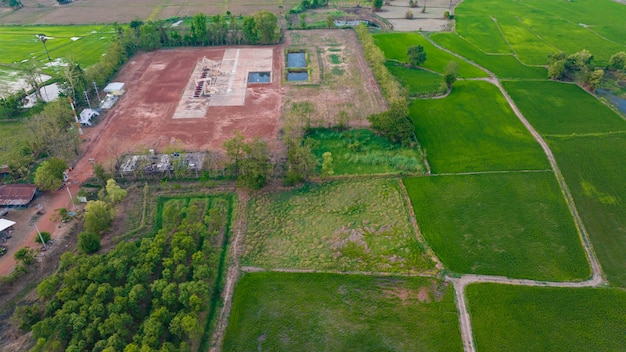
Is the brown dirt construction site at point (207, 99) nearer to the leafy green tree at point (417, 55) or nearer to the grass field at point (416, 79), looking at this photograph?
the grass field at point (416, 79)

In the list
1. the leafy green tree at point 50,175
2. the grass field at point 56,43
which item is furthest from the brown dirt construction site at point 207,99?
the grass field at point 56,43

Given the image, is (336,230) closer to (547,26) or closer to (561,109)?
(561,109)

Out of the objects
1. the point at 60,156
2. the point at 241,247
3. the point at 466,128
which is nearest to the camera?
the point at 241,247

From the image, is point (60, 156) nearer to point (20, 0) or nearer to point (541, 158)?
point (541, 158)

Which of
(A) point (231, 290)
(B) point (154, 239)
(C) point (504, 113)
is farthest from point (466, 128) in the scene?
(B) point (154, 239)

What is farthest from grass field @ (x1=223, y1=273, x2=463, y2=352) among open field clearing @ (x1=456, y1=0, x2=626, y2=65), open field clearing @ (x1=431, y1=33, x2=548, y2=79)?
open field clearing @ (x1=456, y1=0, x2=626, y2=65)
